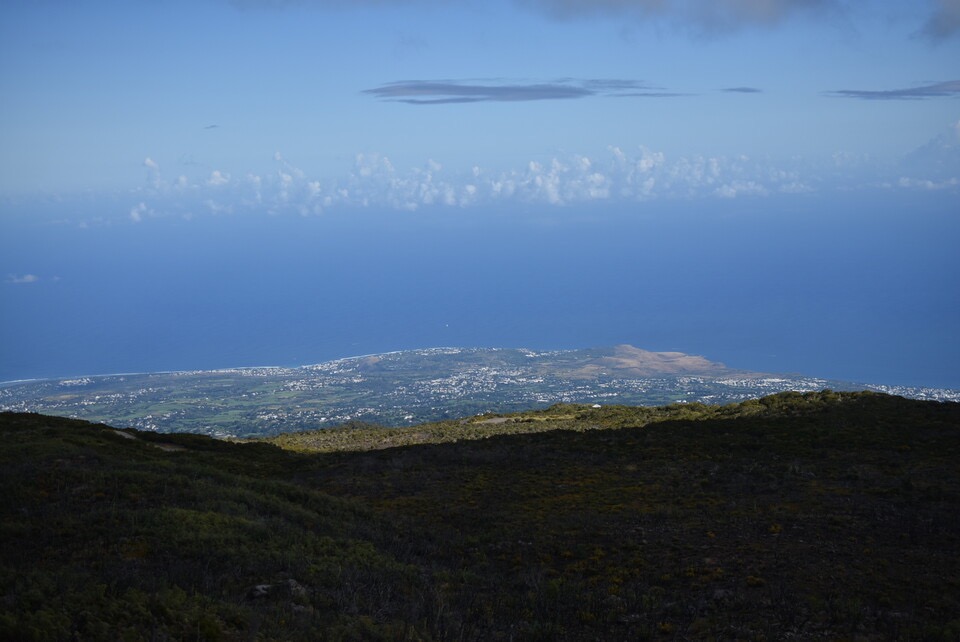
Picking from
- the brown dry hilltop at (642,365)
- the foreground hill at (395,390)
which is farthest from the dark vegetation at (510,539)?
the brown dry hilltop at (642,365)

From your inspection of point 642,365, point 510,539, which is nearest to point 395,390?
point 642,365

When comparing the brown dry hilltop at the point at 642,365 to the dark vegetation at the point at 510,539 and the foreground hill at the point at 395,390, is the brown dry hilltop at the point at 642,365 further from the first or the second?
the dark vegetation at the point at 510,539

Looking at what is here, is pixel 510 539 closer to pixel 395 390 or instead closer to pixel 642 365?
pixel 395 390

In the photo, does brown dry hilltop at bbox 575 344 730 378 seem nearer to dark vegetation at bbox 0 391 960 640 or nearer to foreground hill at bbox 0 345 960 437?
foreground hill at bbox 0 345 960 437

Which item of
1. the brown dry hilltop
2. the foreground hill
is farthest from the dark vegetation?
the brown dry hilltop

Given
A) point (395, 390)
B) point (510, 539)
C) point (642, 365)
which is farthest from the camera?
point (642, 365)

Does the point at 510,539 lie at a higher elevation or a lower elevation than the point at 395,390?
higher
